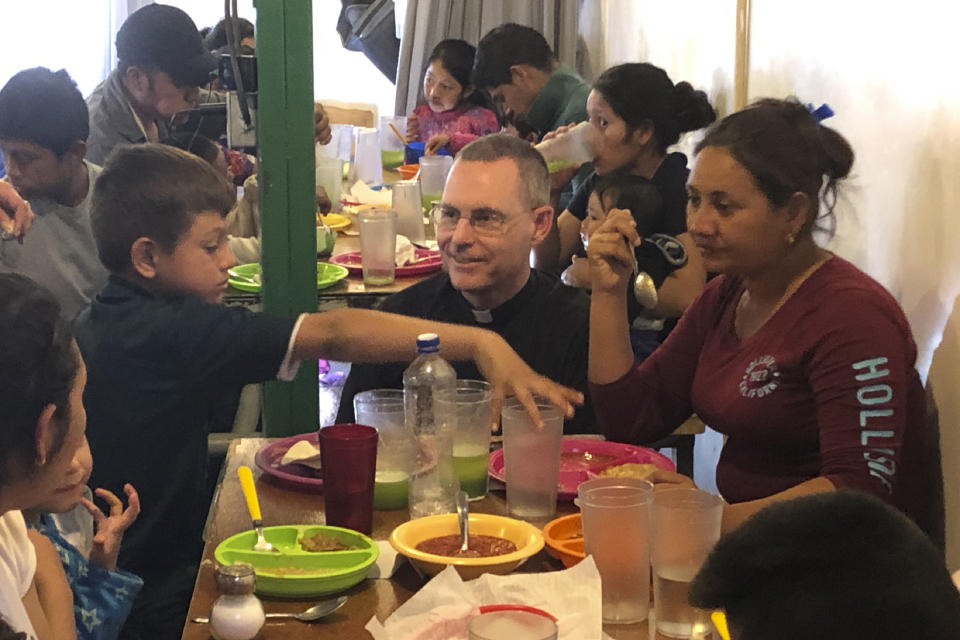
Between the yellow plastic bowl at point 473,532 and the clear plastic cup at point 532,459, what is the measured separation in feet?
0.25

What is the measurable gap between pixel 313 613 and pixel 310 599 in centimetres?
6

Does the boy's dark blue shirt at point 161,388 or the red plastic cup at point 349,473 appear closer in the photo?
the red plastic cup at point 349,473

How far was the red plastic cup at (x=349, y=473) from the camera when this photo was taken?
1414 millimetres

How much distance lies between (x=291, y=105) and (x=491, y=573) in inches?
42.2

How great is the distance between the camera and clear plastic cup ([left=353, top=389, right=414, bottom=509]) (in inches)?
61.6

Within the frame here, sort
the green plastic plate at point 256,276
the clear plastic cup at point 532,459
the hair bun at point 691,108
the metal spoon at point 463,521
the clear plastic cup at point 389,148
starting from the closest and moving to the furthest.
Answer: the metal spoon at point 463,521, the clear plastic cup at point 532,459, the green plastic plate at point 256,276, the hair bun at point 691,108, the clear plastic cup at point 389,148

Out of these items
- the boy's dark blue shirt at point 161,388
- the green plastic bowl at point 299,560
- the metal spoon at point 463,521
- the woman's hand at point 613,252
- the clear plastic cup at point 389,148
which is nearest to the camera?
the green plastic bowl at point 299,560

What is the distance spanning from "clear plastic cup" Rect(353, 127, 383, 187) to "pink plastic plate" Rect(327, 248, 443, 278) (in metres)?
1.39

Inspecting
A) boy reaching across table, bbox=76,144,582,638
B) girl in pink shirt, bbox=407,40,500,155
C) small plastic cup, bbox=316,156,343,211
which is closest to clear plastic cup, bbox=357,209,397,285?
boy reaching across table, bbox=76,144,582,638

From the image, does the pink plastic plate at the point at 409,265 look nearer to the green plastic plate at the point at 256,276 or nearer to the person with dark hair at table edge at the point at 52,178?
the green plastic plate at the point at 256,276

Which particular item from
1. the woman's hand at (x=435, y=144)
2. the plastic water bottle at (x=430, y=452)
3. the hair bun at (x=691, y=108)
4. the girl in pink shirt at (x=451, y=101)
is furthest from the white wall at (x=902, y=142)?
the girl in pink shirt at (x=451, y=101)

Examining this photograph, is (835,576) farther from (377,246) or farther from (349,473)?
(377,246)

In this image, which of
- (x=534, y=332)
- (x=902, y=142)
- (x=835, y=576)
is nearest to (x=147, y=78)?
(x=534, y=332)

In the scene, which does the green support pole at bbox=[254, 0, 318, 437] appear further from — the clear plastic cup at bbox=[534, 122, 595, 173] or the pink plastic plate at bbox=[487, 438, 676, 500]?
the clear plastic cup at bbox=[534, 122, 595, 173]
